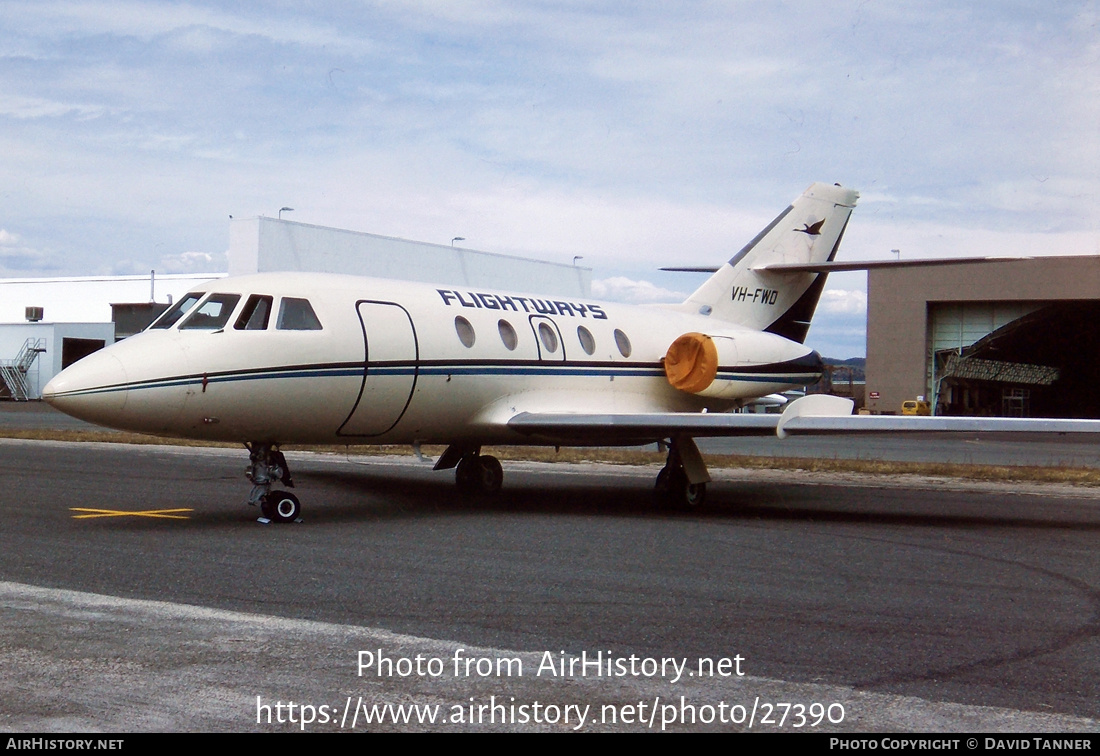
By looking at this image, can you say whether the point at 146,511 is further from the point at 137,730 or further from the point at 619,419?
the point at 137,730

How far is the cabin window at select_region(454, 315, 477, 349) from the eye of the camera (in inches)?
561

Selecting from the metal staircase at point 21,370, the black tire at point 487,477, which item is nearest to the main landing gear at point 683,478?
the black tire at point 487,477

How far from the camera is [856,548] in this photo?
436 inches

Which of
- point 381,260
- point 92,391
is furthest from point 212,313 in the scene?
point 381,260

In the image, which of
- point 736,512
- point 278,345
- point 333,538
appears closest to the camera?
point 333,538

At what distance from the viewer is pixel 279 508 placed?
477 inches

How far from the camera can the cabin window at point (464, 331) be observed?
14.3 meters

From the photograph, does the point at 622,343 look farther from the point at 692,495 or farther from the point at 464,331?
the point at 464,331

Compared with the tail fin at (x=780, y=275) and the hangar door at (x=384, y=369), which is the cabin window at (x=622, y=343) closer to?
the tail fin at (x=780, y=275)

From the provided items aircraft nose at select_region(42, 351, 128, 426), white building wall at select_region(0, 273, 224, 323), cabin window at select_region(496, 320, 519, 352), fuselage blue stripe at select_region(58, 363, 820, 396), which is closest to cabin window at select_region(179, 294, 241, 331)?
fuselage blue stripe at select_region(58, 363, 820, 396)

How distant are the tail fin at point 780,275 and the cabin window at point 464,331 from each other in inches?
222

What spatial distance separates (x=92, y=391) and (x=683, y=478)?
7.56 m
